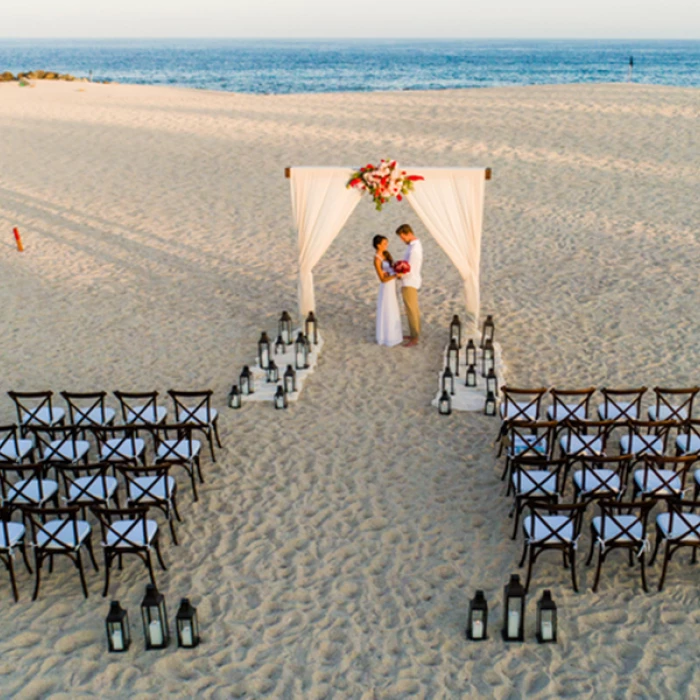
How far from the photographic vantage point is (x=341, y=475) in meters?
9.41

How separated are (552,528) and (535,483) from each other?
745 mm

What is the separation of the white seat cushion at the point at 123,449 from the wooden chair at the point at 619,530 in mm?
4868

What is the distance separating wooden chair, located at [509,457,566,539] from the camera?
26.4 ft

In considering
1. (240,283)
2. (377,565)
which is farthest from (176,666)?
(240,283)

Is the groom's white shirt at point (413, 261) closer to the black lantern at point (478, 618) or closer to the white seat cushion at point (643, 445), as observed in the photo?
the white seat cushion at point (643, 445)

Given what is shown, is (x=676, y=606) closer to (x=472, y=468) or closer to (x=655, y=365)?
(x=472, y=468)

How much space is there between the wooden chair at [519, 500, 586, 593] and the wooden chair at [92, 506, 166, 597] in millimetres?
3339

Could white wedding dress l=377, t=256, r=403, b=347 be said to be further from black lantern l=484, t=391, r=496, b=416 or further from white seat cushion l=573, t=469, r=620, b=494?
white seat cushion l=573, t=469, r=620, b=494

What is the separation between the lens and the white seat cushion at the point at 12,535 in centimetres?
745

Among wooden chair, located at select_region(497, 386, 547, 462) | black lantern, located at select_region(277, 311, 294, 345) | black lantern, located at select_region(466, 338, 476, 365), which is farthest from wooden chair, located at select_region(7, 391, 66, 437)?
black lantern, located at select_region(466, 338, 476, 365)

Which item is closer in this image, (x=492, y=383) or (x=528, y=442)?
(x=528, y=442)

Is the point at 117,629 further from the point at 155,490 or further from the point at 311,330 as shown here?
the point at 311,330

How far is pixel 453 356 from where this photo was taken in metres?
12.5

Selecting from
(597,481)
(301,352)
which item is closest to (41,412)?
(301,352)
